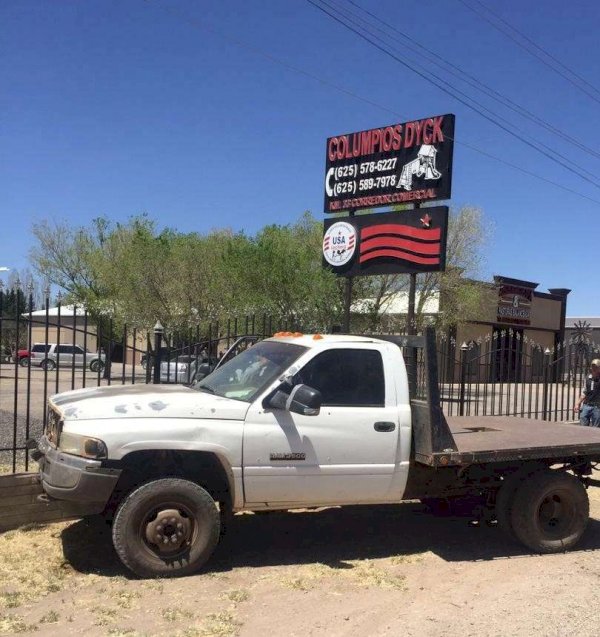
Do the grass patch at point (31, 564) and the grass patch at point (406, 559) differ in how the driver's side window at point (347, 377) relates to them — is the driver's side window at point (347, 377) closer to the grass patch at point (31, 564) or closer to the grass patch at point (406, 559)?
the grass patch at point (406, 559)

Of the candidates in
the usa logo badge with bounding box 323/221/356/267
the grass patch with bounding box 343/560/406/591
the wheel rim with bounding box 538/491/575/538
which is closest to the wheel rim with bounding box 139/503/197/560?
the grass patch with bounding box 343/560/406/591

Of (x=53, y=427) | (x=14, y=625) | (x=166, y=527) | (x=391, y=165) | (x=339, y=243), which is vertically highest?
(x=391, y=165)

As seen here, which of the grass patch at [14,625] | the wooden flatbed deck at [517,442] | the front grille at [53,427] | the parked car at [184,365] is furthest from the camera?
the parked car at [184,365]

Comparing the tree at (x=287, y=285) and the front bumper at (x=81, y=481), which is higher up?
the tree at (x=287, y=285)

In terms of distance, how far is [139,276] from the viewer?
25.8 meters

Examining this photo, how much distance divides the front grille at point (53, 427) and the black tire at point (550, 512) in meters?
4.05

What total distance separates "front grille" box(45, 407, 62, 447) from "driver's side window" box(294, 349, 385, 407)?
191cm

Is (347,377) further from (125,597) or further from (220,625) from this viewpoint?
(125,597)

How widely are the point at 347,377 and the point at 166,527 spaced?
74.9 inches

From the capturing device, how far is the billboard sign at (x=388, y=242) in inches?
587

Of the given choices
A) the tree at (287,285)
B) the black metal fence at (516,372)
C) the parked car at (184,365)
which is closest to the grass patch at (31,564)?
the parked car at (184,365)

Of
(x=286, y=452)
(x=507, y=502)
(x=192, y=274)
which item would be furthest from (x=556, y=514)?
(x=192, y=274)

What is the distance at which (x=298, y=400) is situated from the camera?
17.9 feet

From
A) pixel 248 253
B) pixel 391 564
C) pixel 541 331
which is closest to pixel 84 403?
pixel 391 564
